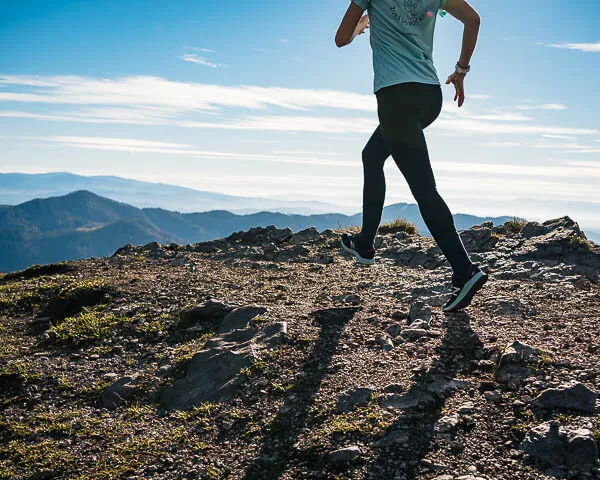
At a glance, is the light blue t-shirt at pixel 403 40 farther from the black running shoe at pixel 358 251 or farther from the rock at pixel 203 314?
the rock at pixel 203 314

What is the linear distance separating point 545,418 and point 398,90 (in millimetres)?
3152

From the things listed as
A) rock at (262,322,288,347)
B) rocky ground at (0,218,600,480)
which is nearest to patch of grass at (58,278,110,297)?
rocky ground at (0,218,600,480)

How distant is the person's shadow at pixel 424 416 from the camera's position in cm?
309

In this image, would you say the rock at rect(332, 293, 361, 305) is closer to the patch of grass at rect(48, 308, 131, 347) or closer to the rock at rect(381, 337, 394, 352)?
the rock at rect(381, 337, 394, 352)

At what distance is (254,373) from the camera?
4586 mm

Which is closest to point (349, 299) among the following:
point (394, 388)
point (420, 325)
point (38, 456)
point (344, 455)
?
point (420, 325)

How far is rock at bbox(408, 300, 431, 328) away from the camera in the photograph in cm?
538

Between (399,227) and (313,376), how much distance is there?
8485 millimetres

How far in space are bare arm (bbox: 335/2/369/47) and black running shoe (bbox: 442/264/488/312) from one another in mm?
2755

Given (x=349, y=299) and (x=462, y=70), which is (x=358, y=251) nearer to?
(x=349, y=299)

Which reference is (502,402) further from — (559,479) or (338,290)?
(338,290)

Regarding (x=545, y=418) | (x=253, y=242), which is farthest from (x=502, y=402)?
(x=253, y=242)

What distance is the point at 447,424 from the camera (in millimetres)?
3426

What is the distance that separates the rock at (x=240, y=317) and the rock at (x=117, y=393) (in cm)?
127
